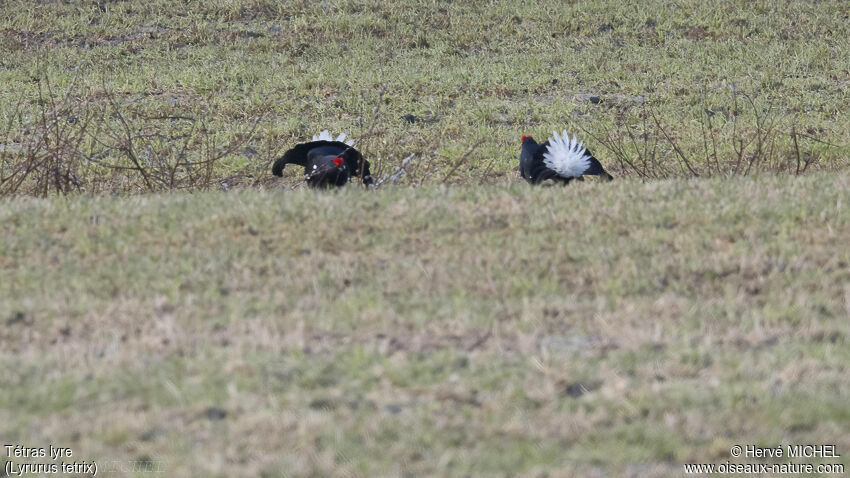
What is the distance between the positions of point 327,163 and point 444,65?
10242 millimetres

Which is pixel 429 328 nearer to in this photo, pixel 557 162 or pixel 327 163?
pixel 327 163

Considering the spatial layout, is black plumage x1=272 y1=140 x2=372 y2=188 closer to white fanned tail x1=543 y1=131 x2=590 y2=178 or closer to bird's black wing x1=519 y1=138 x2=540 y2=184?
bird's black wing x1=519 y1=138 x2=540 y2=184

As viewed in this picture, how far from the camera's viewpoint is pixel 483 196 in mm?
7488

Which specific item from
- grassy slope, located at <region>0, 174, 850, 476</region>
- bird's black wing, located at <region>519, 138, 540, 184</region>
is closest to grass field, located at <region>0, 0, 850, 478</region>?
grassy slope, located at <region>0, 174, 850, 476</region>

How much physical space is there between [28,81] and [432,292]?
1395cm

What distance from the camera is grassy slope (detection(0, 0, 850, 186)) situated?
14289 millimetres

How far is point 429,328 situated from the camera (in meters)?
4.99

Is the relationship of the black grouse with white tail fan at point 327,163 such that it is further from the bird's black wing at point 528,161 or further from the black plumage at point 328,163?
the bird's black wing at point 528,161

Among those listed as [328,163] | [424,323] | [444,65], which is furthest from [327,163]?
[444,65]

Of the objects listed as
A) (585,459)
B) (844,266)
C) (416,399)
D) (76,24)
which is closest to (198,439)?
(416,399)

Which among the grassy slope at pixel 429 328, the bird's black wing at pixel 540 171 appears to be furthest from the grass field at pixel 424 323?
the bird's black wing at pixel 540 171

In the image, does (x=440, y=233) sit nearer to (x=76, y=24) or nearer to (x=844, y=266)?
(x=844, y=266)

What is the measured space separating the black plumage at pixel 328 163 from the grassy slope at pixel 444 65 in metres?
2.62

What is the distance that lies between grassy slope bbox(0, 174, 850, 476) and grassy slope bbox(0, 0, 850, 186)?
4.84m
